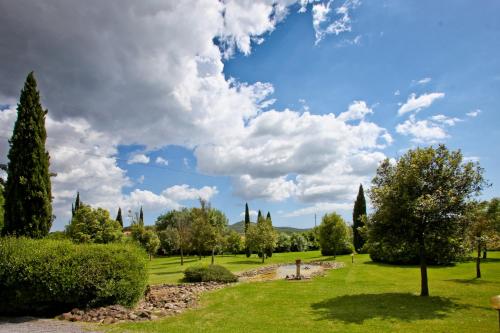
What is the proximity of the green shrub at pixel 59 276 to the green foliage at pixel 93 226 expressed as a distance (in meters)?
17.7

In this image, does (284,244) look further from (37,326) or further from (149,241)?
(37,326)

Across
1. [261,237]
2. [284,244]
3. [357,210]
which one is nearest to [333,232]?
[261,237]

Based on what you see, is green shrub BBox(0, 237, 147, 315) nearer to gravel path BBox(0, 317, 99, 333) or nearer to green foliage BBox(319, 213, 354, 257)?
gravel path BBox(0, 317, 99, 333)

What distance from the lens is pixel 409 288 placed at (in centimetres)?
1808

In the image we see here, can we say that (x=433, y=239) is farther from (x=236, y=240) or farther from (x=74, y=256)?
(x=236, y=240)

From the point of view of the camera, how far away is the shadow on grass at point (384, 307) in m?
11.8

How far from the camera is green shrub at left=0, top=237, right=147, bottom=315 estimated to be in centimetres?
1189

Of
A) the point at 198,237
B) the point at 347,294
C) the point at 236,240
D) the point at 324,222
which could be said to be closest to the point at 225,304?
the point at 347,294

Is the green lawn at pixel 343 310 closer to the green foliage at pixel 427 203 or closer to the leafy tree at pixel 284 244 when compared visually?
the green foliage at pixel 427 203

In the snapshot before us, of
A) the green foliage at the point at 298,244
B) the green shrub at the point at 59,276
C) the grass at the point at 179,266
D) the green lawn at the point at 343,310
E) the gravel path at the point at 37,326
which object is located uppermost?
the green shrub at the point at 59,276

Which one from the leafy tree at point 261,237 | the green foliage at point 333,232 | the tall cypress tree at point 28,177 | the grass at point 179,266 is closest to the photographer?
the tall cypress tree at point 28,177

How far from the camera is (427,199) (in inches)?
548

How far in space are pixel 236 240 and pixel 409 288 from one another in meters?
50.7

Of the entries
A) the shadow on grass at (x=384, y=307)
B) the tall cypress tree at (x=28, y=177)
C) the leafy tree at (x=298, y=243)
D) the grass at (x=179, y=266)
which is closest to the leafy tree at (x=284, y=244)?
the leafy tree at (x=298, y=243)
